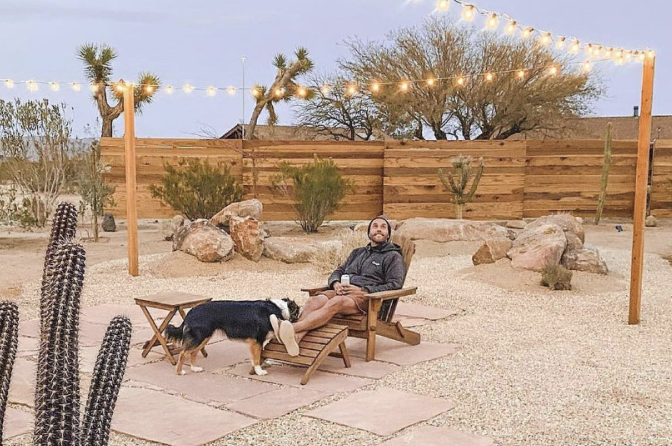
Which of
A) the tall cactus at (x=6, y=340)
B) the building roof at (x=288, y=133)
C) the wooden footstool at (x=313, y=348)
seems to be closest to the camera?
the tall cactus at (x=6, y=340)

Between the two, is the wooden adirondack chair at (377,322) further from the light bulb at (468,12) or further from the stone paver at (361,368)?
the light bulb at (468,12)

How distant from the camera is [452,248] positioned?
34.9ft

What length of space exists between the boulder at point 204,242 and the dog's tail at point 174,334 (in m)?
4.23

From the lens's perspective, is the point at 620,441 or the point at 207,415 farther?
the point at 207,415

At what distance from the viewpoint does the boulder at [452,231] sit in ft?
36.1

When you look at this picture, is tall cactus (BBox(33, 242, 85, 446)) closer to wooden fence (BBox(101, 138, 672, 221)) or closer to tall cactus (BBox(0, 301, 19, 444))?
tall cactus (BBox(0, 301, 19, 444))

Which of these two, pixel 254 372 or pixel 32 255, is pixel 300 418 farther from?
pixel 32 255

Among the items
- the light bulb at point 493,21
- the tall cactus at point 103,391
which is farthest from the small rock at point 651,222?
the tall cactus at point 103,391

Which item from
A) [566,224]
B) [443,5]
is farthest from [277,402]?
[566,224]

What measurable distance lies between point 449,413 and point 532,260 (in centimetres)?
474

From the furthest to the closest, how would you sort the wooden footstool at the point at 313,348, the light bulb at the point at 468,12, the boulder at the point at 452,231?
the boulder at the point at 452,231 → the light bulb at the point at 468,12 → the wooden footstool at the point at 313,348

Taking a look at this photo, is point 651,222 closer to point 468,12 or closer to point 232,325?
point 468,12

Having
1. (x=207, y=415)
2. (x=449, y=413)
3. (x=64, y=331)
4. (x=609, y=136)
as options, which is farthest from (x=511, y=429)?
(x=609, y=136)

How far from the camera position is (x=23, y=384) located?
14.3 feet
